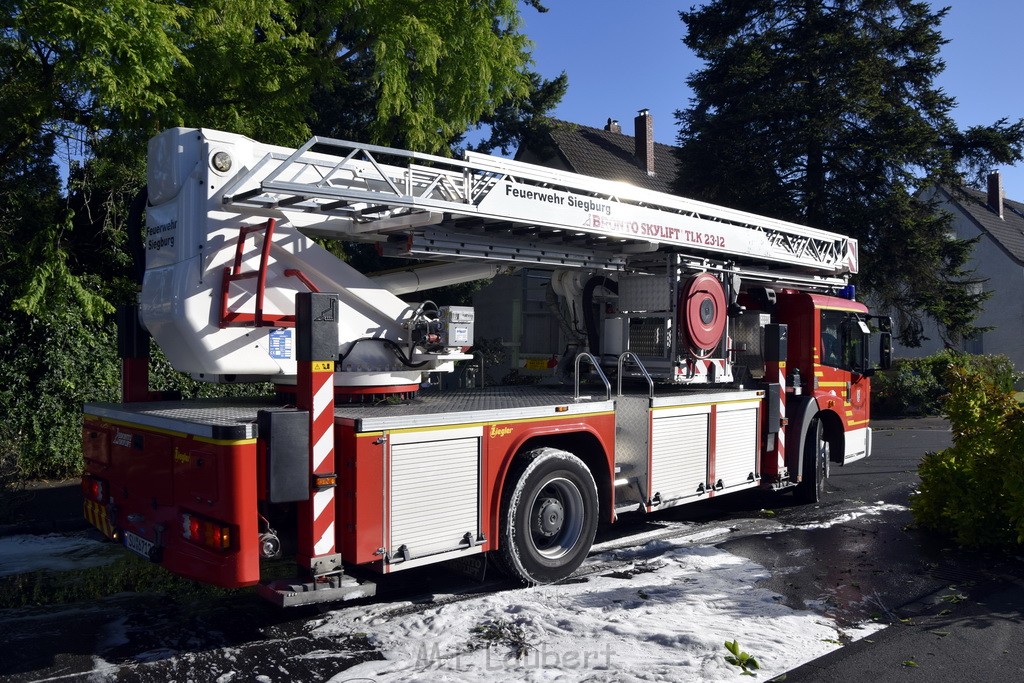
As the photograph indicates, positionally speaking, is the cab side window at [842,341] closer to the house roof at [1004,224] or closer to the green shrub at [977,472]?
the green shrub at [977,472]

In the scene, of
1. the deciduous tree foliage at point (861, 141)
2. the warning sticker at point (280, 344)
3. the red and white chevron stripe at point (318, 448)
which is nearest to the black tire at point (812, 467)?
the warning sticker at point (280, 344)

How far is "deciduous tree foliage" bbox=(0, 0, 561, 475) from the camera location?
8070mm

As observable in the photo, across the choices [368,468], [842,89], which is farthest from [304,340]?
[842,89]

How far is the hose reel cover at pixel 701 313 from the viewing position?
8.32 meters

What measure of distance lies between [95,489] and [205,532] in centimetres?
174

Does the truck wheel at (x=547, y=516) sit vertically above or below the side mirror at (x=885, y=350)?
below

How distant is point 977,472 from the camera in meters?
7.79

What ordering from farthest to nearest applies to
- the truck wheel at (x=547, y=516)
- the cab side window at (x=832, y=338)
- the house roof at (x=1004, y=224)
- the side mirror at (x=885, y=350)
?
the house roof at (x=1004, y=224)
the side mirror at (x=885, y=350)
the cab side window at (x=832, y=338)
the truck wheel at (x=547, y=516)

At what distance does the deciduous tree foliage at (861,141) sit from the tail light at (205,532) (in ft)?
59.2

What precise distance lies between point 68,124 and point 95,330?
244cm

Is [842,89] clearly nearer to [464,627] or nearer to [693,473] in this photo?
[693,473]

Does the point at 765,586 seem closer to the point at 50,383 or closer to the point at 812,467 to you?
the point at 812,467

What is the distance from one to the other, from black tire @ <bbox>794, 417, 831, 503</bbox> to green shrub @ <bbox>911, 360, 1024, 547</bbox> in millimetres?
1316

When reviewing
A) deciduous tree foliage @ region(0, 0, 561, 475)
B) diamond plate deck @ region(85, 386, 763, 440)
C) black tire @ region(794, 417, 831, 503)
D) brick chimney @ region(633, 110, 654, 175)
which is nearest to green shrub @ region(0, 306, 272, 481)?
deciduous tree foliage @ region(0, 0, 561, 475)
